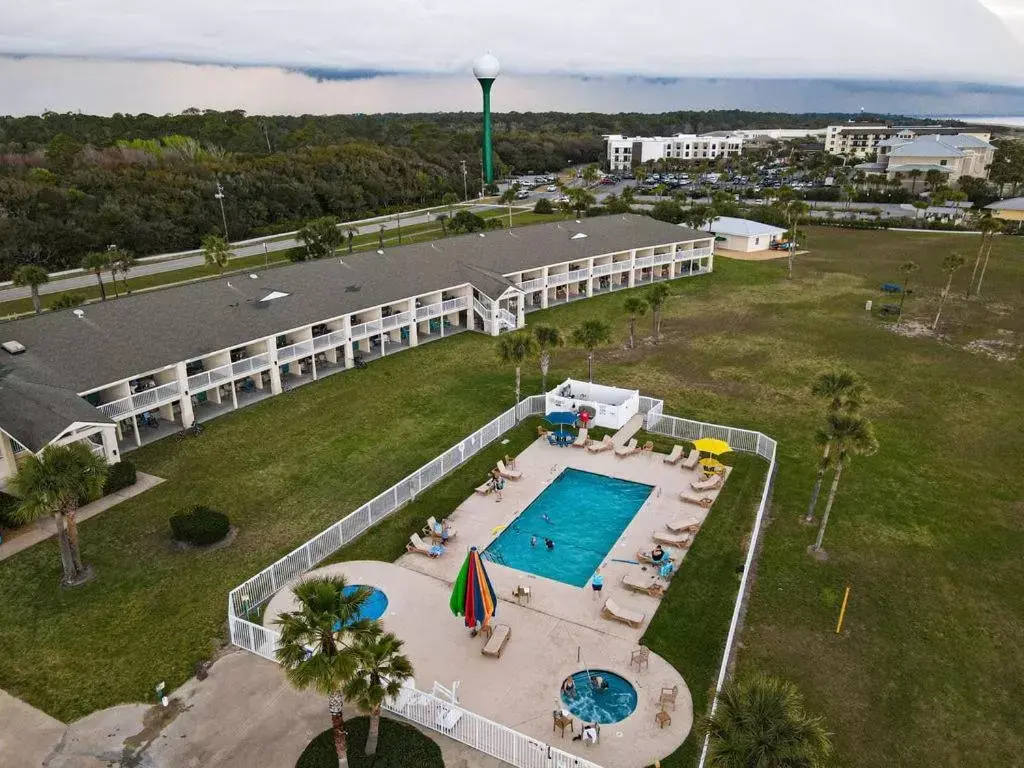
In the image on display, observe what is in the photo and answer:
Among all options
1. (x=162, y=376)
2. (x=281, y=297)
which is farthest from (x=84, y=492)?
(x=281, y=297)

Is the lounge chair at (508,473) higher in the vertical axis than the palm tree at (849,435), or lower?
lower

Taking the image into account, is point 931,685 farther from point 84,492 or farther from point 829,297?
point 829,297

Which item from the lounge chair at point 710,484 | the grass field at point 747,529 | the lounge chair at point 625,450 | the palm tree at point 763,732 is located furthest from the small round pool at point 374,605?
the lounge chair at point 710,484

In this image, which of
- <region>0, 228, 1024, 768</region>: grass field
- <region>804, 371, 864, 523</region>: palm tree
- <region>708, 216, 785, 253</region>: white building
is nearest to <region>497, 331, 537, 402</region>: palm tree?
<region>0, 228, 1024, 768</region>: grass field

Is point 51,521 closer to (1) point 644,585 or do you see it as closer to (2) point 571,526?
(2) point 571,526

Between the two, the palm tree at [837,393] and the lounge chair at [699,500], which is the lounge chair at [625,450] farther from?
the palm tree at [837,393]
